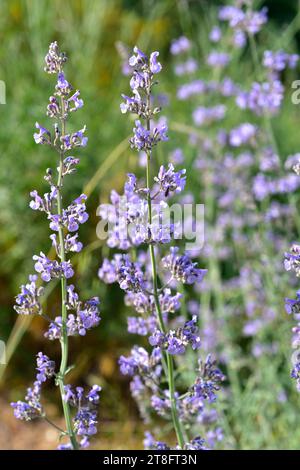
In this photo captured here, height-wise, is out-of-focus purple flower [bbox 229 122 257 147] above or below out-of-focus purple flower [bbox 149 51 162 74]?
above

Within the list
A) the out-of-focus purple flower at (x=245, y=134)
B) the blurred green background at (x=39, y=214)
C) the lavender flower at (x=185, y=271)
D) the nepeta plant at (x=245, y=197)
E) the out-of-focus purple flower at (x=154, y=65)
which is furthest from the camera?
the blurred green background at (x=39, y=214)

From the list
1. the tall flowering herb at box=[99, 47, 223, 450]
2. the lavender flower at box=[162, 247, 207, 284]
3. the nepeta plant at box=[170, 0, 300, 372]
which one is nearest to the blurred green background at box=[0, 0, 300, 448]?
the nepeta plant at box=[170, 0, 300, 372]

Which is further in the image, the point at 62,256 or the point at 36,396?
the point at 36,396

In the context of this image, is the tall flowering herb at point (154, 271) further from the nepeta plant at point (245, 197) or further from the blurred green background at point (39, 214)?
the blurred green background at point (39, 214)

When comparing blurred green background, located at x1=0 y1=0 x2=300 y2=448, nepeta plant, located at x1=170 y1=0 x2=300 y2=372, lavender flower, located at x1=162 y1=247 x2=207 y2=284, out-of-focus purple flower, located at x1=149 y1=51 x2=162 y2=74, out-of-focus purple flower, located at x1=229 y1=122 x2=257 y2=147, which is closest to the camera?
out-of-focus purple flower, located at x1=149 y1=51 x2=162 y2=74

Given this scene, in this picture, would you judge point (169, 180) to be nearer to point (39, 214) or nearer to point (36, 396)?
point (36, 396)

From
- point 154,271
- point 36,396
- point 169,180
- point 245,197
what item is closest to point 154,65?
point 169,180

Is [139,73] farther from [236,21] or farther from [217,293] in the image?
[217,293]

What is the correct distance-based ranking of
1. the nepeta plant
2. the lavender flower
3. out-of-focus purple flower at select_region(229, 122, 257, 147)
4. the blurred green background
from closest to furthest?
the lavender flower
the nepeta plant
out-of-focus purple flower at select_region(229, 122, 257, 147)
the blurred green background

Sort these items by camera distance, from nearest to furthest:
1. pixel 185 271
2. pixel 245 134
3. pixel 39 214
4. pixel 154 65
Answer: pixel 154 65 → pixel 185 271 → pixel 245 134 → pixel 39 214

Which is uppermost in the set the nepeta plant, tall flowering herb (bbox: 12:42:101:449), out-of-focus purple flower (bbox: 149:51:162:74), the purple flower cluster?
the nepeta plant

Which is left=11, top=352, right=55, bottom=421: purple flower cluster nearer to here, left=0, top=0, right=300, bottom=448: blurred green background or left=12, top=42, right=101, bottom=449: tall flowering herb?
left=12, top=42, right=101, bottom=449: tall flowering herb

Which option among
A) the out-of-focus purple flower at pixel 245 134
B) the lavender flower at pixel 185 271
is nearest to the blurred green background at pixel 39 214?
the out-of-focus purple flower at pixel 245 134
